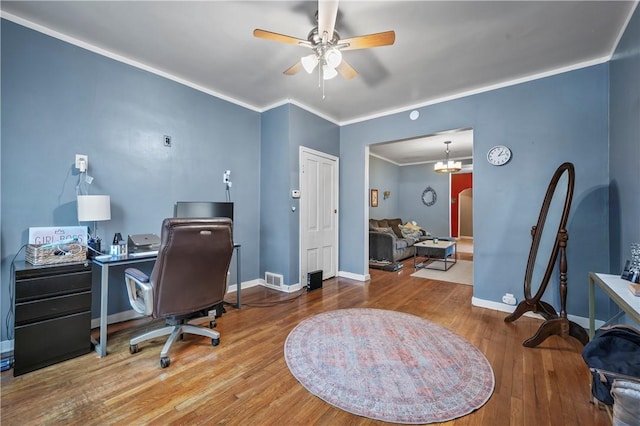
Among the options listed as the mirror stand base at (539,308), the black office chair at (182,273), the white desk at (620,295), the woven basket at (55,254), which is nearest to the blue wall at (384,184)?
the mirror stand base at (539,308)

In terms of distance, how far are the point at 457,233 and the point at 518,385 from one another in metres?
8.13

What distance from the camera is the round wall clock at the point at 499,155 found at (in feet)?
10.2

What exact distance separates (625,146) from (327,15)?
2.68 m

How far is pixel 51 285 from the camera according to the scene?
6.48 ft

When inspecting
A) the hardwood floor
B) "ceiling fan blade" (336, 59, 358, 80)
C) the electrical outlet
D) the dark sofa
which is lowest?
the hardwood floor

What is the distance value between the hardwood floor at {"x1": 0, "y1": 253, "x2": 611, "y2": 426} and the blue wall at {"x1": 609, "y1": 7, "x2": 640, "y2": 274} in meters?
1.05

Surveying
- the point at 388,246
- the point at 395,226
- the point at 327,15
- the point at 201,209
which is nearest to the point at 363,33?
the point at 327,15

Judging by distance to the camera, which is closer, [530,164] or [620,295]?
[620,295]

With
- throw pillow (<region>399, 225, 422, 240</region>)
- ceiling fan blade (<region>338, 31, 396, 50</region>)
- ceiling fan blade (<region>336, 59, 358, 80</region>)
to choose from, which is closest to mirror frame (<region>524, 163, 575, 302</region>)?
ceiling fan blade (<region>338, 31, 396, 50</region>)

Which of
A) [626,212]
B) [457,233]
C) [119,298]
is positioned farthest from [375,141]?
[457,233]

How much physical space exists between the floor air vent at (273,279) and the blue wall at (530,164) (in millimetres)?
2626

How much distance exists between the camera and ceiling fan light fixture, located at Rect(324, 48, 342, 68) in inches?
81.3

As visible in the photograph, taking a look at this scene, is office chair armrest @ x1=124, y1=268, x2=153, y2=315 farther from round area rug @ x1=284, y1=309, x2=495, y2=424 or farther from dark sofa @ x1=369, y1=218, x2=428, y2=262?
dark sofa @ x1=369, y1=218, x2=428, y2=262

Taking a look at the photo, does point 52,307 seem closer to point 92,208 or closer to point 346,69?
point 92,208
